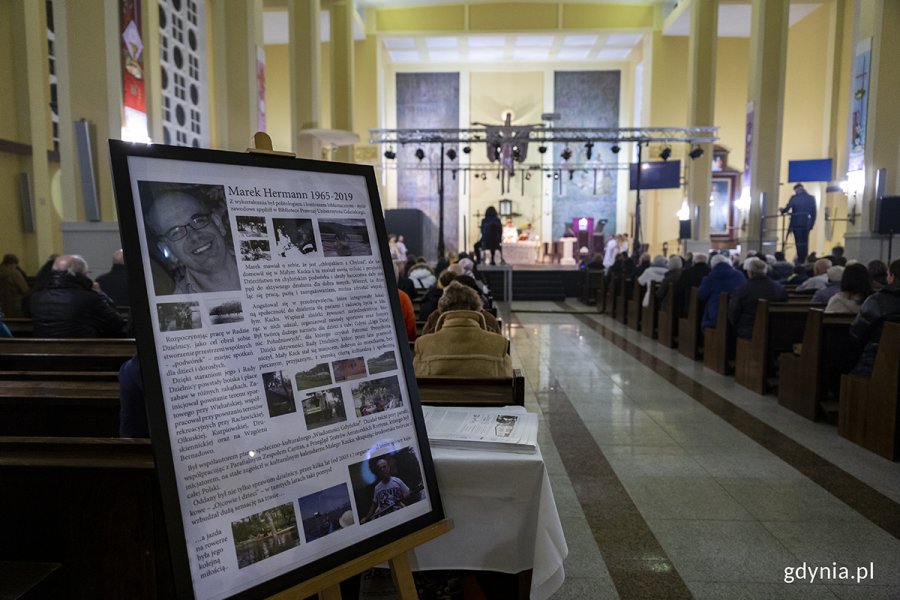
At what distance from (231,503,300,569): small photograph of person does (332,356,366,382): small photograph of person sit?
0.31m

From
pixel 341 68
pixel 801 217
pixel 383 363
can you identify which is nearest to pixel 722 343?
pixel 383 363

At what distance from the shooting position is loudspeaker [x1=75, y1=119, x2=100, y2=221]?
7160 mm

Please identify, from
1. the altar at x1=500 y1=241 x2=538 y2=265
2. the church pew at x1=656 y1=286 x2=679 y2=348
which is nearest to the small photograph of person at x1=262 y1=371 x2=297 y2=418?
the church pew at x1=656 y1=286 x2=679 y2=348

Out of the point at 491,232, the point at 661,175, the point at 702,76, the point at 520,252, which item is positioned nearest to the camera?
the point at 491,232

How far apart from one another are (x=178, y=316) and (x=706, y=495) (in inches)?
122

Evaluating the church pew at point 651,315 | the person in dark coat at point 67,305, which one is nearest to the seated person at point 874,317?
the church pew at point 651,315

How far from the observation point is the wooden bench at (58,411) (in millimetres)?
2678

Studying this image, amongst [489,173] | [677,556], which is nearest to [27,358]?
[677,556]

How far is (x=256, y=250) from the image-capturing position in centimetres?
142

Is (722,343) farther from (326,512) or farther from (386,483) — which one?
(326,512)

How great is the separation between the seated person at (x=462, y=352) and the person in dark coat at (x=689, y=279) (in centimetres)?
570

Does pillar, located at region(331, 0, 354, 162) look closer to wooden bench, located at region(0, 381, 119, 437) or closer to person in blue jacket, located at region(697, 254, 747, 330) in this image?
person in blue jacket, located at region(697, 254, 747, 330)

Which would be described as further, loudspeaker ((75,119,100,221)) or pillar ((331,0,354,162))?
pillar ((331,0,354,162))

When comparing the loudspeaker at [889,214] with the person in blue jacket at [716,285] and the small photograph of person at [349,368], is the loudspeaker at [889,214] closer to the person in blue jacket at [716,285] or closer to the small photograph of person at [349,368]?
the person in blue jacket at [716,285]
